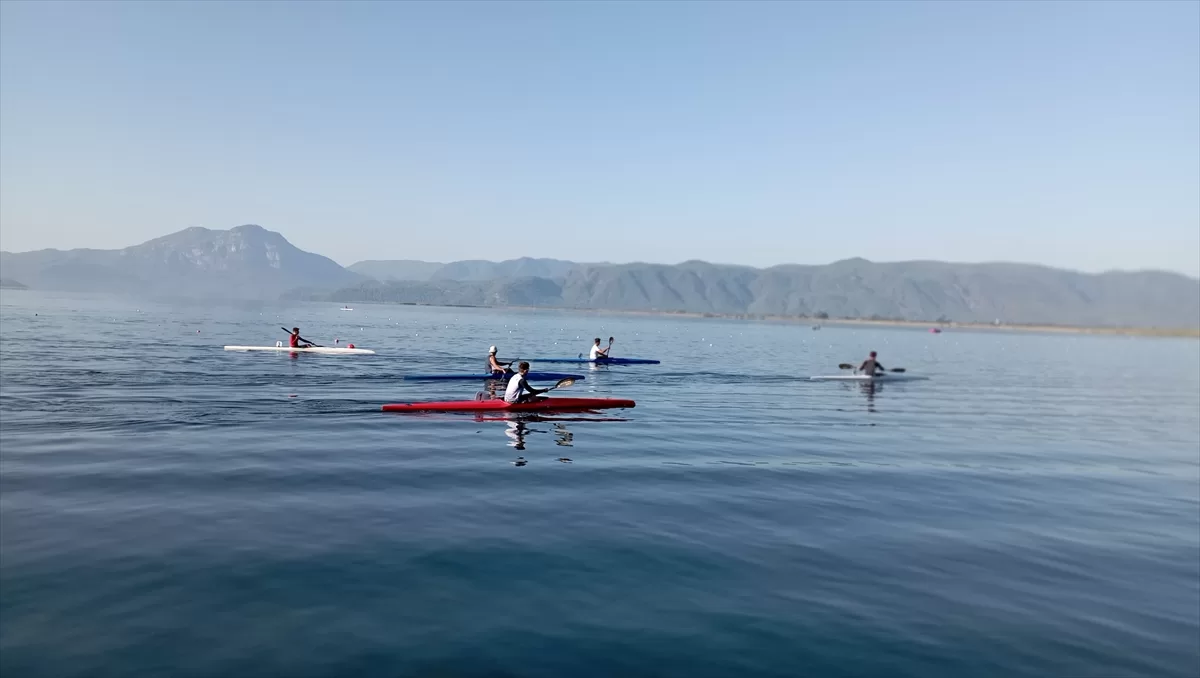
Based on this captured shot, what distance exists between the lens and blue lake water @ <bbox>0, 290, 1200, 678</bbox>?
28.8 feet

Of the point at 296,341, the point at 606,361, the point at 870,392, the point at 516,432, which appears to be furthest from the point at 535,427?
the point at 296,341

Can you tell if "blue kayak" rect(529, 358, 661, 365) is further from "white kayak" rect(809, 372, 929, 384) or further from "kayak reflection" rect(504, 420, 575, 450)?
"kayak reflection" rect(504, 420, 575, 450)

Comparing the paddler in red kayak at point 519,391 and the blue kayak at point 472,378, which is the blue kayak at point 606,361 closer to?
the blue kayak at point 472,378

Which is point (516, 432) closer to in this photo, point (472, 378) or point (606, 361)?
point (472, 378)

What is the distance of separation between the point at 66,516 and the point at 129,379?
2155 cm

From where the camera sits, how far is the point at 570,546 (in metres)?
12.2

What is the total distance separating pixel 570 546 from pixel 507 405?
15.1 meters

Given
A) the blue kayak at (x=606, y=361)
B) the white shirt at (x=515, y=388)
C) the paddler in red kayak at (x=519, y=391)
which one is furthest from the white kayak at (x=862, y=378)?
the white shirt at (x=515, y=388)

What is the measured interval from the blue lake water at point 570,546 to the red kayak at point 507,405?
0.53m

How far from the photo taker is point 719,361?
200 feet

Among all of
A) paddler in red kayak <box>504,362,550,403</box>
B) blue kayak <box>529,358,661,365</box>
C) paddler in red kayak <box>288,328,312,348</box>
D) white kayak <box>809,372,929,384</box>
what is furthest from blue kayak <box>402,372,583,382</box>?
white kayak <box>809,372,929,384</box>

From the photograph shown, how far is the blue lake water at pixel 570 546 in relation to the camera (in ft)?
28.8

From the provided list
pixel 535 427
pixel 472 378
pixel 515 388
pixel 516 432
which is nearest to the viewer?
pixel 516 432

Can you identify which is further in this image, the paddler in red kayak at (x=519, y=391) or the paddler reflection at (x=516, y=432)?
the paddler in red kayak at (x=519, y=391)
